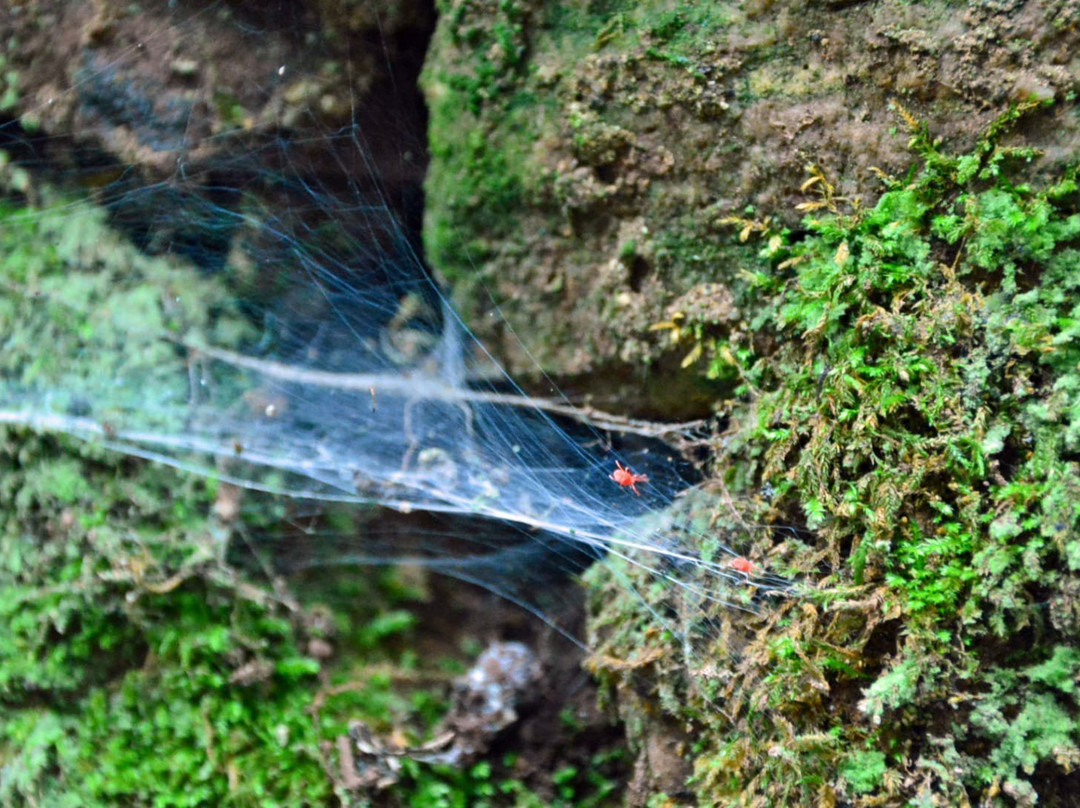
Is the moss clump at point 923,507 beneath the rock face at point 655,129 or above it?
beneath

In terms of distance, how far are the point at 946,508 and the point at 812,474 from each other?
10.5 inches

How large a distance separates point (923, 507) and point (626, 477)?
69 cm

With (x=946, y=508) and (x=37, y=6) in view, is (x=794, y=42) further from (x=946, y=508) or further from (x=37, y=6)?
(x=37, y=6)

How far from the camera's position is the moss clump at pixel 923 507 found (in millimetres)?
1397

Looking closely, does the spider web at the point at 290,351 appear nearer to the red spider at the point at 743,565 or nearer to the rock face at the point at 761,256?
the rock face at the point at 761,256

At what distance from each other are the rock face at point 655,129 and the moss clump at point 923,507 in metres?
0.11

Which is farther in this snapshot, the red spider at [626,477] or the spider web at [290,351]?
the spider web at [290,351]

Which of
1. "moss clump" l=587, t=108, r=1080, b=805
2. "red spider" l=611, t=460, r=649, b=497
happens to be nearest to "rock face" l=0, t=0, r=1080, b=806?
"moss clump" l=587, t=108, r=1080, b=805

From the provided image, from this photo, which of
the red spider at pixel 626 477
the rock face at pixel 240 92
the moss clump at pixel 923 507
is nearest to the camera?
the moss clump at pixel 923 507

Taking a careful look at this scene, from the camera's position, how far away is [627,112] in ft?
6.40

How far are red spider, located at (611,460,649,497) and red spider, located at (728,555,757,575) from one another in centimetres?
33

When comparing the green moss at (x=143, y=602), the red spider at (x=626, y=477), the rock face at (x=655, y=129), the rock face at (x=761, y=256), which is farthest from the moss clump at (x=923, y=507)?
the green moss at (x=143, y=602)

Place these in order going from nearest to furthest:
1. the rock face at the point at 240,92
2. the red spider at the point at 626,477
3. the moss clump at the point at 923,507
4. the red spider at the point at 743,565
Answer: the moss clump at the point at 923,507 < the red spider at the point at 743,565 < the red spider at the point at 626,477 < the rock face at the point at 240,92

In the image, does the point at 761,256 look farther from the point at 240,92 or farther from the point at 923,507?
the point at 240,92
